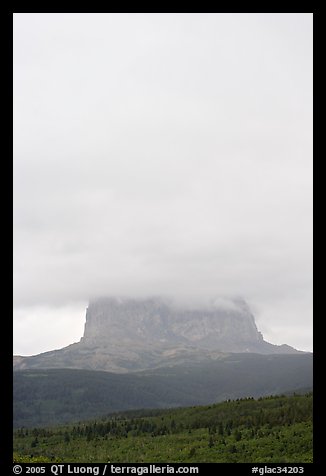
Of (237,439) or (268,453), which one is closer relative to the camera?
(268,453)
